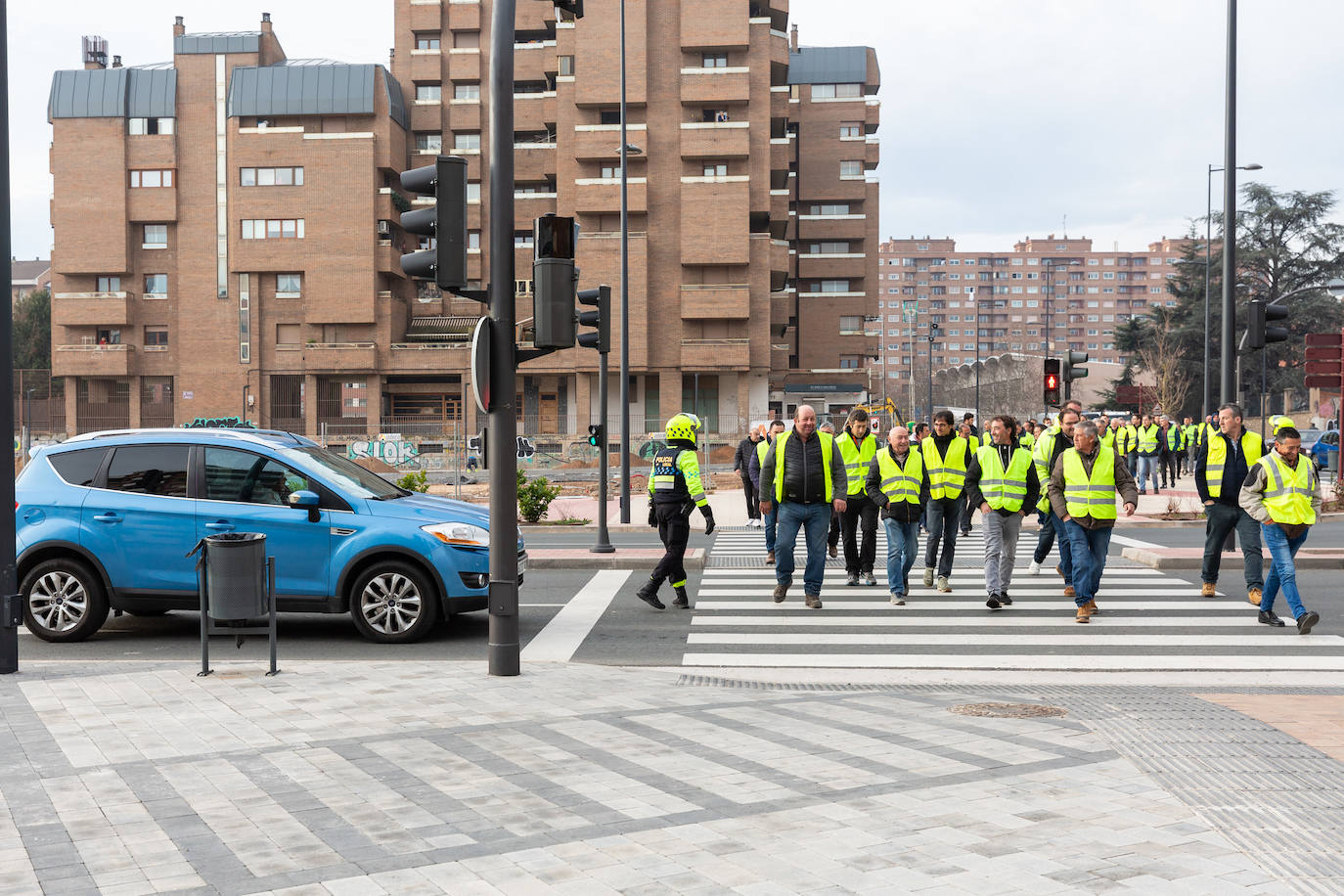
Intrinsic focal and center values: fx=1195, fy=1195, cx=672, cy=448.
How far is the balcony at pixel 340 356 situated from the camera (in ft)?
209

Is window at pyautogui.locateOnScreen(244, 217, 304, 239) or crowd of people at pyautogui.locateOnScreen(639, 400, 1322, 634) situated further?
window at pyautogui.locateOnScreen(244, 217, 304, 239)

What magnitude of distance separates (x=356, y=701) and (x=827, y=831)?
3.61 metres

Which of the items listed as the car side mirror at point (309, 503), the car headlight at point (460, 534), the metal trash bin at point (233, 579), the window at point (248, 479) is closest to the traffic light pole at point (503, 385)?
the metal trash bin at point (233, 579)

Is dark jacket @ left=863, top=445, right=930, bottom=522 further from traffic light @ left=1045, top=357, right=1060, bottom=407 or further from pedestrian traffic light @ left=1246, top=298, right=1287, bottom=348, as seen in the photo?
traffic light @ left=1045, top=357, right=1060, bottom=407

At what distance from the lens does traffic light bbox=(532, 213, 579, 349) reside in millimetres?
8180

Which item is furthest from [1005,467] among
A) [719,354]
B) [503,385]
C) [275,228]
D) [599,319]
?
[275,228]

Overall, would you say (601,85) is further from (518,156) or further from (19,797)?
(19,797)

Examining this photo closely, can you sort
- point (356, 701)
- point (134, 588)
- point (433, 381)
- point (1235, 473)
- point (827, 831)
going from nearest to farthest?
point (827, 831), point (356, 701), point (134, 588), point (1235, 473), point (433, 381)

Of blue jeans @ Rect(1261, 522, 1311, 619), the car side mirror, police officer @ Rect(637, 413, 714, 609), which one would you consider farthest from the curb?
the car side mirror

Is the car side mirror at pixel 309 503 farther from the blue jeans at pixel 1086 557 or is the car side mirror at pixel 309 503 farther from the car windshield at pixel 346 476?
the blue jeans at pixel 1086 557

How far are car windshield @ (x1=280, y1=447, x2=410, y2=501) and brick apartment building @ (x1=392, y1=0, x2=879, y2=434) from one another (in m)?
46.7

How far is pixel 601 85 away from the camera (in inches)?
2395

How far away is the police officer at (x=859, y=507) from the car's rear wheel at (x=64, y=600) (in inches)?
307

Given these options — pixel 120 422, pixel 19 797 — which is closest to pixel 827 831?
pixel 19 797
